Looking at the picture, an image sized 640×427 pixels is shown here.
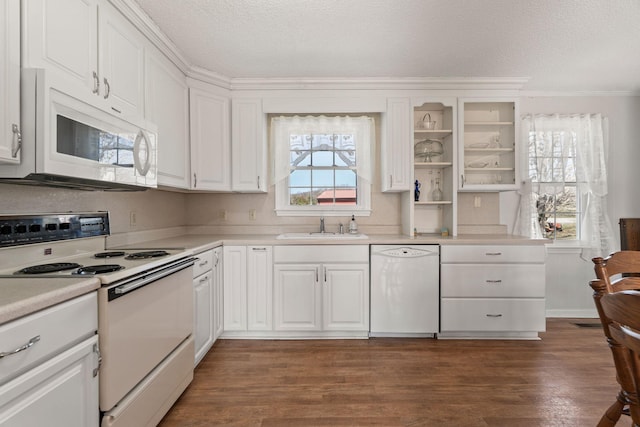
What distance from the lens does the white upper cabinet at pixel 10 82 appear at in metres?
1.25

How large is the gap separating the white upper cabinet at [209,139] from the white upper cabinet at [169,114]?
77mm

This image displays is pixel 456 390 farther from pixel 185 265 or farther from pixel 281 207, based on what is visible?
pixel 281 207

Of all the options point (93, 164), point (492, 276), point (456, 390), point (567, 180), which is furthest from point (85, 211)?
point (567, 180)

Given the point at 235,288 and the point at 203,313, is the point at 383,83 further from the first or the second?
the point at 203,313

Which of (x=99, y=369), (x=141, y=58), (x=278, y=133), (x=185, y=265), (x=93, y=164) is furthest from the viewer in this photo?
(x=278, y=133)

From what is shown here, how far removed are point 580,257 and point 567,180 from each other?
33.6 inches

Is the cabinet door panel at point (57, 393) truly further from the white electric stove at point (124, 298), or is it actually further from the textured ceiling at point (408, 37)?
the textured ceiling at point (408, 37)

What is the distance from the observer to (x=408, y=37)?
97.6 inches

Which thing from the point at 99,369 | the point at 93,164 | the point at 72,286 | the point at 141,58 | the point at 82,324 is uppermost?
the point at 141,58

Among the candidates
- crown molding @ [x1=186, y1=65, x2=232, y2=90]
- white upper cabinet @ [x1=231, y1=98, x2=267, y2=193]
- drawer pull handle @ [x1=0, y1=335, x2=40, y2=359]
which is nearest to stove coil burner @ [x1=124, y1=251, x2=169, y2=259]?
drawer pull handle @ [x1=0, y1=335, x2=40, y2=359]

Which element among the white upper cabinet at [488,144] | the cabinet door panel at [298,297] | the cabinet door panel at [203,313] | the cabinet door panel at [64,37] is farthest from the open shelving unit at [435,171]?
the cabinet door panel at [64,37]

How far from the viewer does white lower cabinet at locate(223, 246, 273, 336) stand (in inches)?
117

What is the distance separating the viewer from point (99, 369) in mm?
1330

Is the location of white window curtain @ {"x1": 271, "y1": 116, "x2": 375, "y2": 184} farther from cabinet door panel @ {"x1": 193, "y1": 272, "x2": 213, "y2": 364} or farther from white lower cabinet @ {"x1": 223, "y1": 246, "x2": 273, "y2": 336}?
cabinet door panel @ {"x1": 193, "y1": 272, "x2": 213, "y2": 364}
